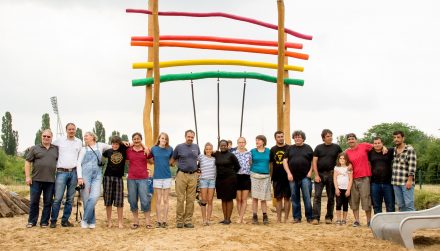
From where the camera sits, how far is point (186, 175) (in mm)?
6770

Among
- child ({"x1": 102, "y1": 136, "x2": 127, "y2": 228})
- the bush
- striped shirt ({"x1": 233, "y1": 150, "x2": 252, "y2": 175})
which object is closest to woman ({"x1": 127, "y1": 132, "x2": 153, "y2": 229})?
child ({"x1": 102, "y1": 136, "x2": 127, "y2": 228})

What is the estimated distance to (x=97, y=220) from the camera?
7723mm

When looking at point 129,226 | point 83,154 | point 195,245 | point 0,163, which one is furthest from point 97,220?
point 0,163

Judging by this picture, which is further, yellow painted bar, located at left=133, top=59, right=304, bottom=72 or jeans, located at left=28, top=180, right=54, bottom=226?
yellow painted bar, located at left=133, top=59, right=304, bottom=72

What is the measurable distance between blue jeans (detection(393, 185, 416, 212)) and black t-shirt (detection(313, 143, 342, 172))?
90 centimetres

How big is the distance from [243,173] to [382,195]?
189cm

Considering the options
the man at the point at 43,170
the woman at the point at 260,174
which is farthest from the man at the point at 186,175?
the man at the point at 43,170

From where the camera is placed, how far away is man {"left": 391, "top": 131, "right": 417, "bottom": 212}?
6520 mm

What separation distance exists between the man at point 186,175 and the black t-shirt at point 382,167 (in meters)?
2.36

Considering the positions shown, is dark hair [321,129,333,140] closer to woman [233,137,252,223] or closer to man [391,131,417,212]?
man [391,131,417,212]

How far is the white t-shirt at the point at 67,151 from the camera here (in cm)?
675

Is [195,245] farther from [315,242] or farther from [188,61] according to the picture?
[188,61]

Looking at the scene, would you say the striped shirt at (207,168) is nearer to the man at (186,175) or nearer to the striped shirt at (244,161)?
the man at (186,175)

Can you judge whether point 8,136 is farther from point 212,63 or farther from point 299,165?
point 299,165
